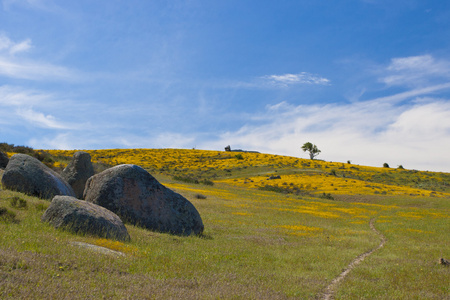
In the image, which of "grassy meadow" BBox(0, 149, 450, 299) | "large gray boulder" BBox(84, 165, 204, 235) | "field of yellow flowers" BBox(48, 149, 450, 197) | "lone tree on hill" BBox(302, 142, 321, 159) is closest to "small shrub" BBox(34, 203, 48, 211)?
"grassy meadow" BBox(0, 149, 450, 299)

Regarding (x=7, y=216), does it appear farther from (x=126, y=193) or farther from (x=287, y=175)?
(x=287, y=175)

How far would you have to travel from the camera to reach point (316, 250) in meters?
18.9

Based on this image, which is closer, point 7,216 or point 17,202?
point 7,216

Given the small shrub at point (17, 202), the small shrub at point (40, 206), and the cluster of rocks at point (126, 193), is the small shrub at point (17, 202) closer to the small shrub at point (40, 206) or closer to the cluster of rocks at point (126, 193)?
the small shrub at point (40, 206)

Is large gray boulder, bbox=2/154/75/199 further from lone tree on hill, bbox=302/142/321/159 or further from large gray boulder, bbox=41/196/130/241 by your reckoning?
lone tree on hill, bbox=302/142/321/159

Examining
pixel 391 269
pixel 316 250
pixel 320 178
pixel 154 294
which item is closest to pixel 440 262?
pixel 391 269

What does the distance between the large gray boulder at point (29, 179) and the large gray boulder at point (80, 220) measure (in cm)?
703

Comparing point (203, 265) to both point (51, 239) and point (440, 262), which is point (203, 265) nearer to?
point (51, 239)

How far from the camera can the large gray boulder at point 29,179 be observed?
68.4ft

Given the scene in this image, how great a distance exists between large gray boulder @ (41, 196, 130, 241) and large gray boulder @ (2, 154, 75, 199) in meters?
7.03

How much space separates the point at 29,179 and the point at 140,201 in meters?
7.20

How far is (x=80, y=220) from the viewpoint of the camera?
14.4 m

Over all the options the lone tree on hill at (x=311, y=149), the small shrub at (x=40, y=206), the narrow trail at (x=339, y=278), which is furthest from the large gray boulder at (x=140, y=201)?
the lone tree on hill at (x=311, y=149)

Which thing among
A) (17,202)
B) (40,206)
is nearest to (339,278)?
(40,206)
